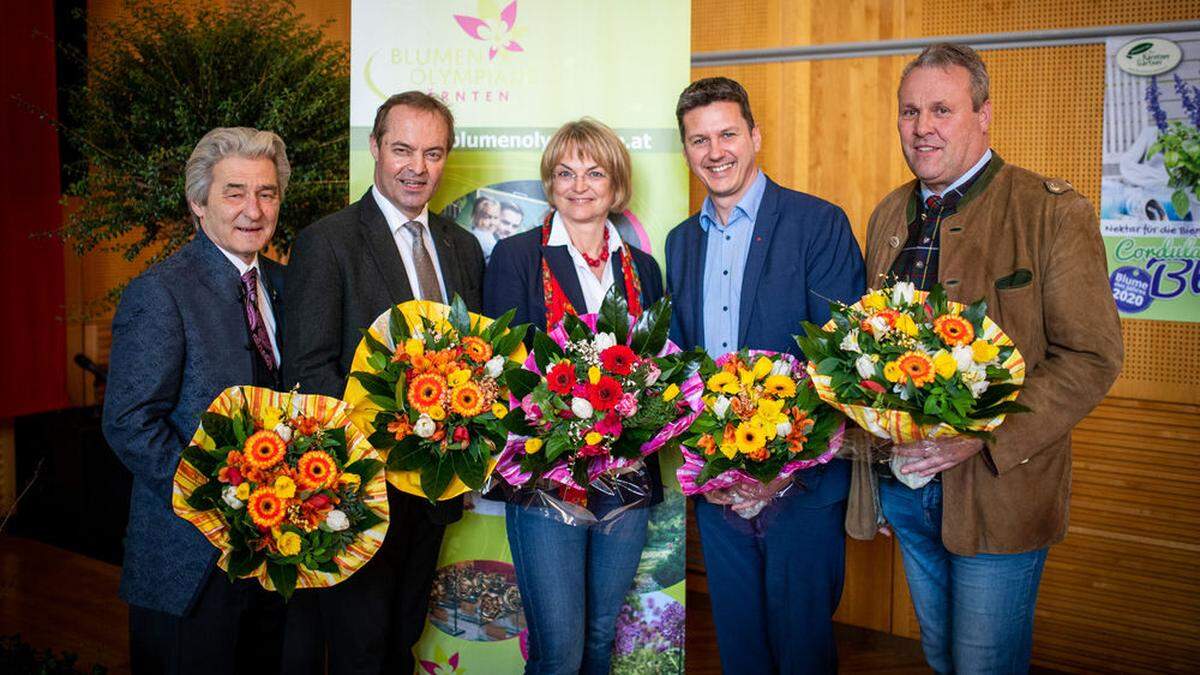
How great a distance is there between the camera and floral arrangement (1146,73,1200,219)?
348 cm

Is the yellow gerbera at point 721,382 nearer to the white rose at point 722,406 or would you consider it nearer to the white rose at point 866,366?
the white rose at point 722,406

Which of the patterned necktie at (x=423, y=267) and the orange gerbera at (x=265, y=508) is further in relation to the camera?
the patterned necktie at (x=423, y=267)

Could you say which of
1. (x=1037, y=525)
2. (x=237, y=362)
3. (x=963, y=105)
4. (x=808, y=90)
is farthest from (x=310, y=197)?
(x=1037, y=525)

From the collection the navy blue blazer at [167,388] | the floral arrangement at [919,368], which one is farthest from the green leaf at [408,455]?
the floral arrangement at [919,368]

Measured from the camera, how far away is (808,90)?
4.27 m

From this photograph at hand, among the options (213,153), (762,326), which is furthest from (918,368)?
(213,153)


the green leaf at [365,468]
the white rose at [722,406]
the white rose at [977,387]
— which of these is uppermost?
the white rose at [977,387]

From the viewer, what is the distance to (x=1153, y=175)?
140 inches

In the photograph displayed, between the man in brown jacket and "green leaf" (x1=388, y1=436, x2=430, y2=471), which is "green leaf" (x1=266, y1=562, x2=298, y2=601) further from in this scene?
the man in brown jacket

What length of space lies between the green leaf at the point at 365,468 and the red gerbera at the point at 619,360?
0.64m

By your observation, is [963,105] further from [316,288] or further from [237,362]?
[237,362]

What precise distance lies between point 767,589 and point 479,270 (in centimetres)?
141

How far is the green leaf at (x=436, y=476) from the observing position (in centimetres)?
237

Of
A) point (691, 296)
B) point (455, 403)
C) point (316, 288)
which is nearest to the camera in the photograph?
point (455, 403)
